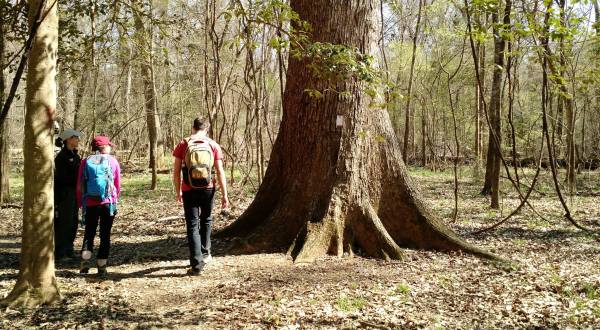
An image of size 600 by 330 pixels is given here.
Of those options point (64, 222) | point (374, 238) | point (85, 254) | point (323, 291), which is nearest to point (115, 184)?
point (85, 254)

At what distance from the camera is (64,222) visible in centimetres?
632

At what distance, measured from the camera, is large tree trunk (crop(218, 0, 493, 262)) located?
20.3 ft

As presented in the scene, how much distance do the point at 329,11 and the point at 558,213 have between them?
26.2ft

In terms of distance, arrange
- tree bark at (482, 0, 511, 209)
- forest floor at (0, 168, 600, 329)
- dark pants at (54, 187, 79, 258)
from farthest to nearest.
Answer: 1. tree bark at (482, 0, 511, 209)
2. dark pants at (54, 187, 79, 258)
3. forest floor at (0, 168, 600, 329)

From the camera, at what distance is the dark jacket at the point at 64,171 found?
246 inches

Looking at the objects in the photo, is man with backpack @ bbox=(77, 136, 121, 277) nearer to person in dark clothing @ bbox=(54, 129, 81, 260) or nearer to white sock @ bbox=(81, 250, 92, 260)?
white sock @ bbox=(81, 250, 92, 260)

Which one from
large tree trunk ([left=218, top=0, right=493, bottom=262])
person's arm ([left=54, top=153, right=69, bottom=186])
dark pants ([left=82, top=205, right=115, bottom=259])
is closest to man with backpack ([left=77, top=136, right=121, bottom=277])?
dark pants ([left=82, top=205, right=115, bottom=259])

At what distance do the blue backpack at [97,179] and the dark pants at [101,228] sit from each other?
5.9 inches

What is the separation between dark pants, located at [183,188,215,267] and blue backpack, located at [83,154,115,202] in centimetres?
88

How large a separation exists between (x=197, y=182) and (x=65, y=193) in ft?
7.20

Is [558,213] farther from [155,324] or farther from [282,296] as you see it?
[155,324]

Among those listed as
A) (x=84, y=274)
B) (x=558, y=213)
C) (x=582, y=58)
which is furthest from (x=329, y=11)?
(x=582, y=58)

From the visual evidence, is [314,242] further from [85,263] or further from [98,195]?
[85,263]

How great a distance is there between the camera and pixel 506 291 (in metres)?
5.23
